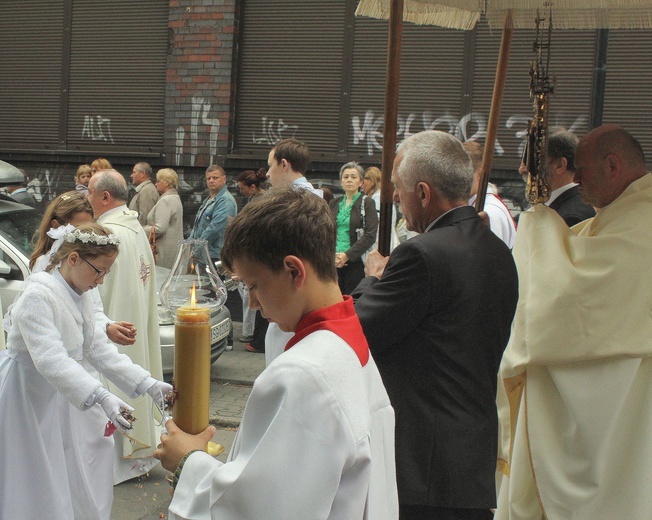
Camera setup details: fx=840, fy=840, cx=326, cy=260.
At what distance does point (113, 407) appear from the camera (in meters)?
3.56

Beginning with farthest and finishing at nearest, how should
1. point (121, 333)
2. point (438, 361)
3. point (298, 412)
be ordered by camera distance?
point (121, 333) → point (438, 361) → point (298, 412)

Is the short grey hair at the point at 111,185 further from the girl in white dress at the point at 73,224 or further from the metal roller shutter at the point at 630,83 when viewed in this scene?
the metal roller shutter at the point at 630,83

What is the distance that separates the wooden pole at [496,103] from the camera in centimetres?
356

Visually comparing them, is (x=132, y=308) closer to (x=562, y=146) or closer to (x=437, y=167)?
(x=562, y=146)

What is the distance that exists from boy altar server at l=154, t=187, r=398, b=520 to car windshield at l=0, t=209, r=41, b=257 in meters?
5.64

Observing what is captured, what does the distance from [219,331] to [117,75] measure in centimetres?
576

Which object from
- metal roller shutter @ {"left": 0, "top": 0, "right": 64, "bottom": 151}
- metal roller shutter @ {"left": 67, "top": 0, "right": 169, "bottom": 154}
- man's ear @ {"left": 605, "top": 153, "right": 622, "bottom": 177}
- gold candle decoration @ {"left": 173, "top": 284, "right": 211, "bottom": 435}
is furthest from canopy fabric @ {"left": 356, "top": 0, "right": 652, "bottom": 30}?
metal roller shutter @ {"left": 0, "top": 0, "right": 64, "bottom": 151}

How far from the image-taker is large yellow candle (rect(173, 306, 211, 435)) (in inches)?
62.5

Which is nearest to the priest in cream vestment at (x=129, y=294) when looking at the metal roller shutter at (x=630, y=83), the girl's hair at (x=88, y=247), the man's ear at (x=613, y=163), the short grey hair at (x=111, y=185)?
the short grey hair at (x=111, y=185)

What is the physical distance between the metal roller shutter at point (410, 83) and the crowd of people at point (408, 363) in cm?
548

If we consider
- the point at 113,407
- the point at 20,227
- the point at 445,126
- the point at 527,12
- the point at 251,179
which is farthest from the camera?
the point at 445,126

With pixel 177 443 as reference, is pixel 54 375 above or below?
below

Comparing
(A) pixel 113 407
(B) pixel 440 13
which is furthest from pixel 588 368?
(A) pixel 113 407

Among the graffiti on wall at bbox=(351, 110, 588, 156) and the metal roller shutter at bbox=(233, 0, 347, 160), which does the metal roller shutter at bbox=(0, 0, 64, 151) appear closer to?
the metal roller shutter at bbox=(233, 0, 347, 160)
